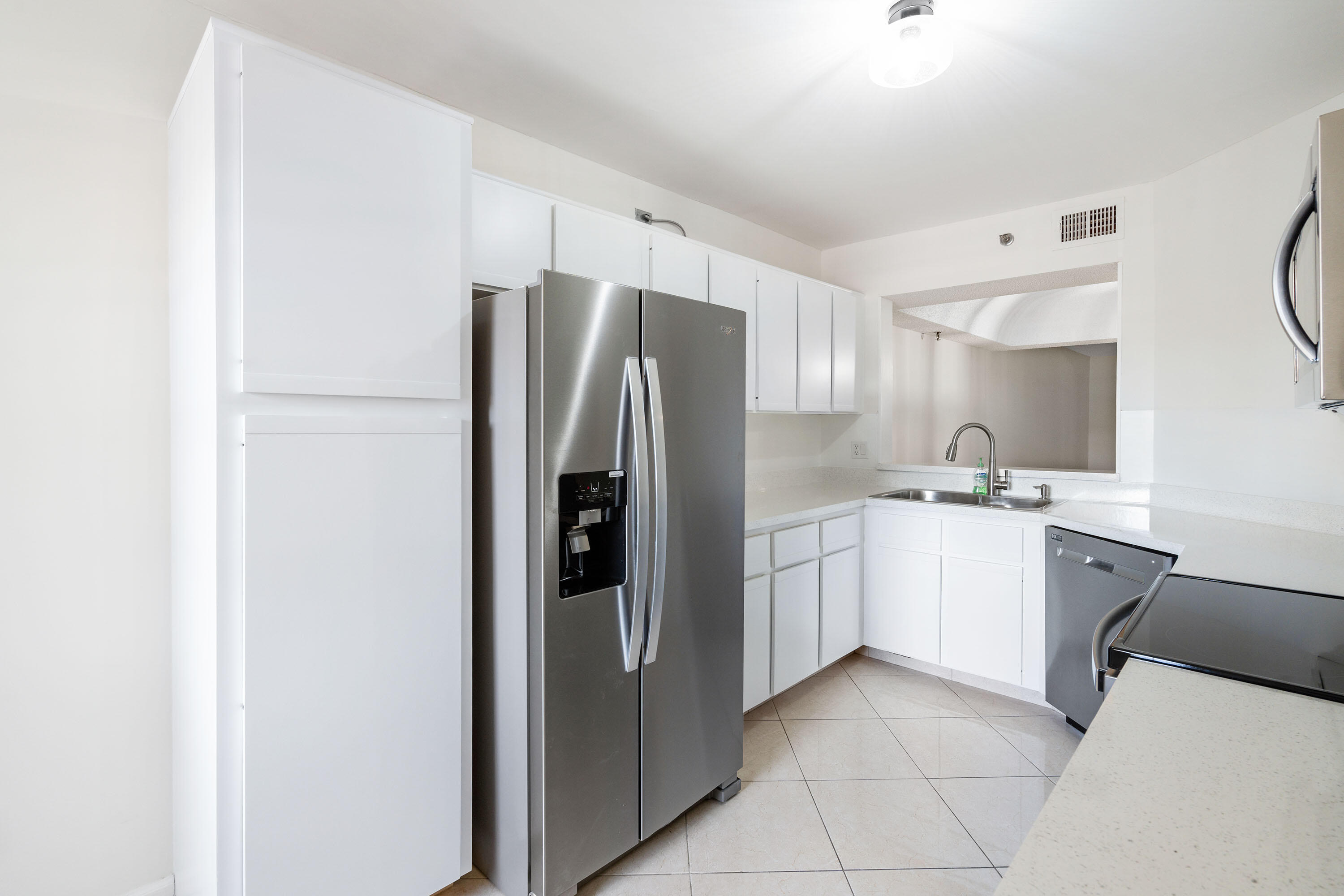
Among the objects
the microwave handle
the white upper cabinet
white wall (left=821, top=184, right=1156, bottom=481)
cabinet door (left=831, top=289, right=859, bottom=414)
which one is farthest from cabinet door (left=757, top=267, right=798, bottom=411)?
the microwave handle

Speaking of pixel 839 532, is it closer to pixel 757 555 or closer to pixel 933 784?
pixel 757 555

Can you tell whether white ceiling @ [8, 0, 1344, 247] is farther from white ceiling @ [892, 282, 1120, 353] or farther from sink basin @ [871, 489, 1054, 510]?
sink basin @ [871, 489, 1054, 510]

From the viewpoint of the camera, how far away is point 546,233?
218 cm

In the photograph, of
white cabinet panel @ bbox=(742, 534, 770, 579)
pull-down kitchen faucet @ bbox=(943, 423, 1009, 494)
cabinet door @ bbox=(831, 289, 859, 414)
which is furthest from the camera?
cabinet door @ bbox=(831, 289, 859, 414)

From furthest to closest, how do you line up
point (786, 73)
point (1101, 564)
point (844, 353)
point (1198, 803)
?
point (844, 353) → point (1101, 564) → point (786, 73) → point (1198, 803)

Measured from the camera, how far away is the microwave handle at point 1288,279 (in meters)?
0.73

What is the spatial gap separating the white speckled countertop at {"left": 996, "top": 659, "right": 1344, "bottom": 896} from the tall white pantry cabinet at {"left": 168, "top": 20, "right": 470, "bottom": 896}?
1.42 m

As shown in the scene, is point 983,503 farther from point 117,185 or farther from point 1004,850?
point 117,185

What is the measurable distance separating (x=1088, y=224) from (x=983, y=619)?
6.71 feet

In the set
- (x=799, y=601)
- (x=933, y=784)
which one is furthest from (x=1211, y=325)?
(x=933, y=784)

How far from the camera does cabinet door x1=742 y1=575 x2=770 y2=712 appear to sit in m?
2.55

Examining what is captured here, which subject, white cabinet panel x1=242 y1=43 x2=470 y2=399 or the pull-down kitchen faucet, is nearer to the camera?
white cabinet panel x1=242 y1=43 x2=470 y2=399

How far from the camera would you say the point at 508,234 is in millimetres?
2062

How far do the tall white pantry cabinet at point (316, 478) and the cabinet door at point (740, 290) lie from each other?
4.60 ft
